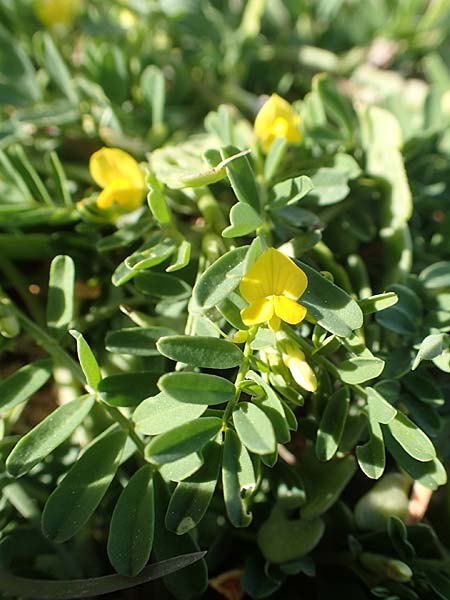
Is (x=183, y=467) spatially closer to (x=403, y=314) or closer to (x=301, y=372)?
(x=301, y=372)

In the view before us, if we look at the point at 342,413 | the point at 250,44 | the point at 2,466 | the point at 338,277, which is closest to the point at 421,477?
the point at 342,413

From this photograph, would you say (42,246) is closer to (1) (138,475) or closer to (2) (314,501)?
(1) (138,475)

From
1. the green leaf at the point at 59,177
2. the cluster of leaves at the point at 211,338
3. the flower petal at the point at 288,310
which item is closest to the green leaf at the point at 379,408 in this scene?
the cluster of leaves at the point at 211,338

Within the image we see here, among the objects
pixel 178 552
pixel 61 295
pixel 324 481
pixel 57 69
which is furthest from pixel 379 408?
pixel 57 69

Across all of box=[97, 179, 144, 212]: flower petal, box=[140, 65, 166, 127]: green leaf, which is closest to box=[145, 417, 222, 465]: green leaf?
box=[97, 179, 144, 212]: flower petal

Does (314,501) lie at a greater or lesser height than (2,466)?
lesser
